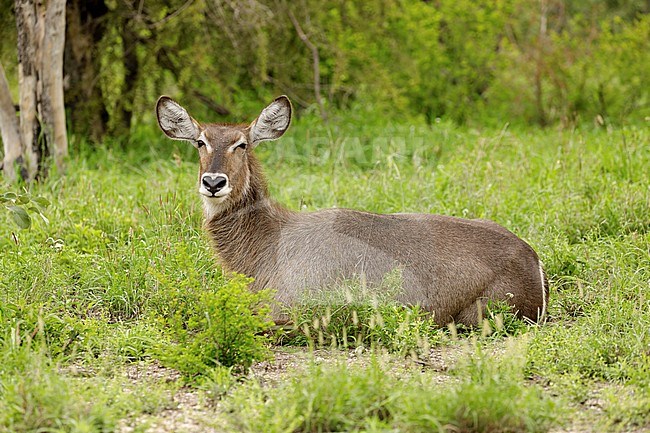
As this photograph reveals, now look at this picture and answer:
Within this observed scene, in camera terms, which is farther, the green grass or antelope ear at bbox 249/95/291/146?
antelope ear at bbox 249/95/291/146

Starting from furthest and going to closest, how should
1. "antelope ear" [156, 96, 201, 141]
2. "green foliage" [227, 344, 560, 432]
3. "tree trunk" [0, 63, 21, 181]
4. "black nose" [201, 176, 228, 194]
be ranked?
"tree trunk" [0, 63, 21, 181] < "antelope ear" [156, 96, 201, 141] < "black nose" [201, 176, 228, 194] < "green foliage" [227, 344, 560, 432]

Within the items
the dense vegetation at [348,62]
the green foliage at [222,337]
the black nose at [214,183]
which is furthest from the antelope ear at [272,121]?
the dense vegetation at [348,62]

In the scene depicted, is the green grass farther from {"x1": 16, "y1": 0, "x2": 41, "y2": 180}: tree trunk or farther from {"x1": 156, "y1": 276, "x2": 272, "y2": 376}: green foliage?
{"x1": 16, "y1": 0, "x2": 41, "y2": 180}: tree trunk

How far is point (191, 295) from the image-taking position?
16.5 ft

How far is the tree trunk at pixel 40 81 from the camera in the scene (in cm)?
805

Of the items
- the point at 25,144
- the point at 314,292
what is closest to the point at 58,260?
the point at 314,292

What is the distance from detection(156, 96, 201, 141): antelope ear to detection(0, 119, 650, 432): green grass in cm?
75

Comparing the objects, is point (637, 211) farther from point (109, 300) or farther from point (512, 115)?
point (512, 115)

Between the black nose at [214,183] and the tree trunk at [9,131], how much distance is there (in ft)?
10.8

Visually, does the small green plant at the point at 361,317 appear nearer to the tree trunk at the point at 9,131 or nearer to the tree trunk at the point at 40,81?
the tree trunk at the point at 40,81

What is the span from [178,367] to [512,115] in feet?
29.6

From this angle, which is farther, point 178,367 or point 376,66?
point 376,66

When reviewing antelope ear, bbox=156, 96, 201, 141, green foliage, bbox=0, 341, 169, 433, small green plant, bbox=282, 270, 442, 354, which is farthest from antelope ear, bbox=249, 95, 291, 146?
green foliage, bbox=0, 341, 169, 433

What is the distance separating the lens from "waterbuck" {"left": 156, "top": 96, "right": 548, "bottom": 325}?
17.6 feet
